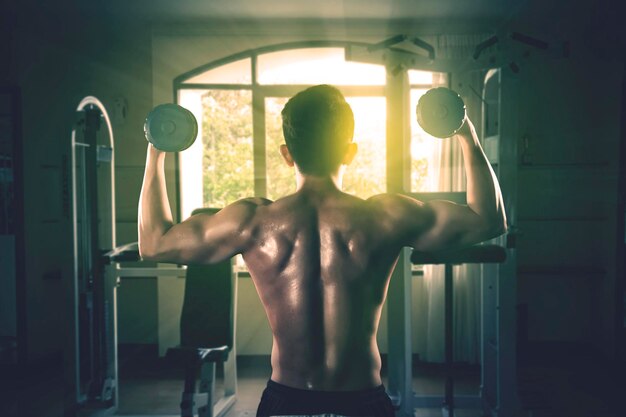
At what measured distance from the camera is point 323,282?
3.57 ft

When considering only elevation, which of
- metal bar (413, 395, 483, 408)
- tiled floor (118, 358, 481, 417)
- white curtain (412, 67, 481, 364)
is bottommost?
tiled floor (118, 358, 481, 417)

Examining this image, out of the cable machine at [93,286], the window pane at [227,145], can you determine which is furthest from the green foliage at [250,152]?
the cable machine at [93,286]

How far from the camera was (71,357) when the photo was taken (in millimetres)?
2855

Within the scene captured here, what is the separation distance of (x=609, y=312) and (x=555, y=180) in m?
1.05

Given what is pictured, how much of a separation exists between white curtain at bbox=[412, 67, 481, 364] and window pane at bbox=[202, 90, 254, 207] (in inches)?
58.3

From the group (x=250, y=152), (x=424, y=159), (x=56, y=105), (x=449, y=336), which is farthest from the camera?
(x=250, y=152)

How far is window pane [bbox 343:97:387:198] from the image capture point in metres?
4.12

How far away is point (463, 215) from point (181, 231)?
22.9 inches

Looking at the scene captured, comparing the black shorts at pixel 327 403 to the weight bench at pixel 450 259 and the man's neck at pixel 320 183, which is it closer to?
the man's neck at pixel 320 183

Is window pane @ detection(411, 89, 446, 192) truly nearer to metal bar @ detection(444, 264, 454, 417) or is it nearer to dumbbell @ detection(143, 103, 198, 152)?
metal bar @ detection(444, 264, 454, 417)

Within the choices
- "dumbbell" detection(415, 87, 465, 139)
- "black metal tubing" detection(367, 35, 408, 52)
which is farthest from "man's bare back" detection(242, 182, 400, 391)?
"black metal tubing" detection(367, 35, 408, 52)

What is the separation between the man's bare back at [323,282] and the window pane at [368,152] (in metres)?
3.01

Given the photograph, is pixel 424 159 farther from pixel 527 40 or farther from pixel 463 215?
pixel 463 215

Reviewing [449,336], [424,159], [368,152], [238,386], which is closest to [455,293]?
[424,159]
